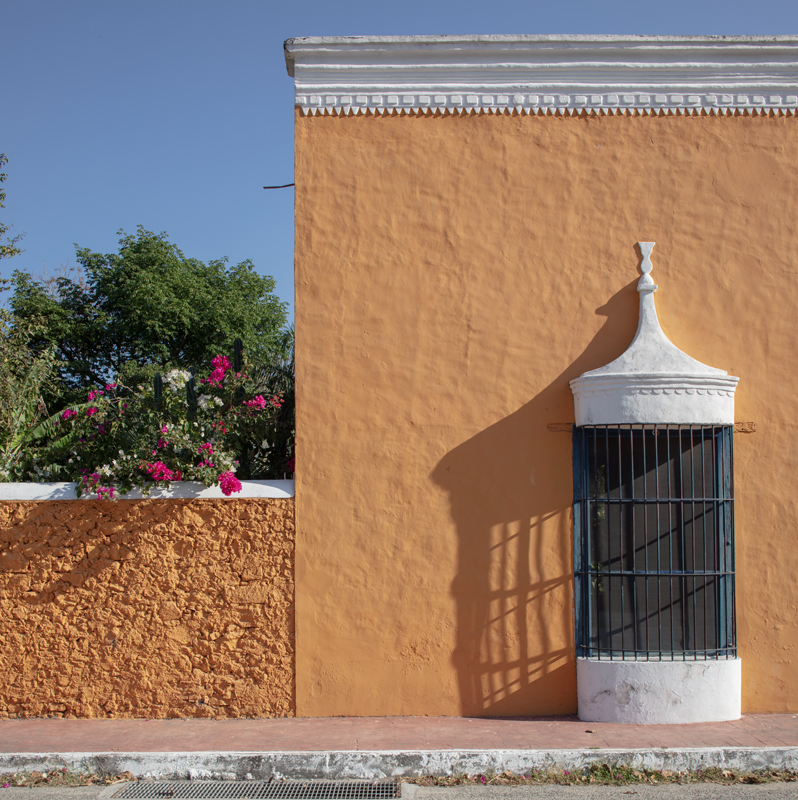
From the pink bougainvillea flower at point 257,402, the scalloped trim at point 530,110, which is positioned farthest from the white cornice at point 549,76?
the pink bougainvillea flower at point 257,402

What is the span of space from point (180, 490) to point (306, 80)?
12.2ft

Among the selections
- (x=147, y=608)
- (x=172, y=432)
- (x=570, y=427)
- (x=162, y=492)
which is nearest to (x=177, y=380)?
(x=172, y=432)

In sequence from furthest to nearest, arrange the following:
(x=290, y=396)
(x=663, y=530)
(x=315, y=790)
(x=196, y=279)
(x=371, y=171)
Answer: (x=196, y=279)
(x=290, y=396)
(x=371, y=171)
(x=663, y=530)
(x=315, y=790)

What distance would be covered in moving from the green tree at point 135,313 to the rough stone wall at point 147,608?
51.2 ft

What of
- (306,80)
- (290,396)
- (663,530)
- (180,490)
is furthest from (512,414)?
(306,80)

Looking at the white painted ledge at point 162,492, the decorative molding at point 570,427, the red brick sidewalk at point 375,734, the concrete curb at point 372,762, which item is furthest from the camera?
the decorative molding at point 570,427

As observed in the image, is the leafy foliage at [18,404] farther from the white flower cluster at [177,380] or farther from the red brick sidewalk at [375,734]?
the red brick sidewalk at [375,734]

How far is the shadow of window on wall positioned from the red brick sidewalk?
1.07ft

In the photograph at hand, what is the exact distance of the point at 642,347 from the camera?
6227 millimetres

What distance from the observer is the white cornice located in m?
6.46

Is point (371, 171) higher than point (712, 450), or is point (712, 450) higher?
point (371, 171)

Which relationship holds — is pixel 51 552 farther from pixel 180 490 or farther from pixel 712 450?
pixel 712 450

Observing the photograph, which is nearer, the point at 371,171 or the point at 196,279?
the point at 371,171

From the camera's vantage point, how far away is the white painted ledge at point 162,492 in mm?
6195
